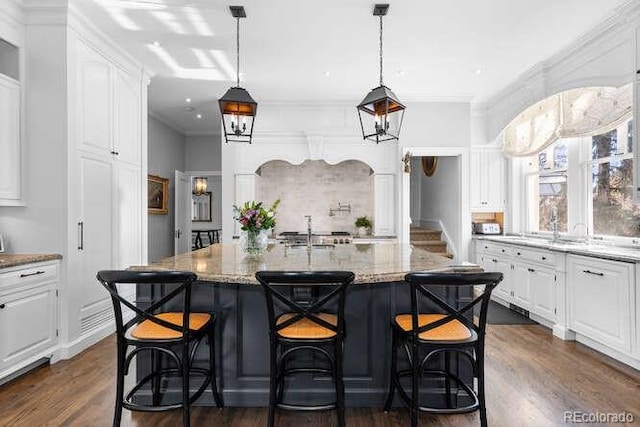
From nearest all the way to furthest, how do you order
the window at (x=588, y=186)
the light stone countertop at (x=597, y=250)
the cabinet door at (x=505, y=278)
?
the light stone countertop at (x=597, y=250)
the window at (x=588, y=186)
the cabinet door at (x=505, y=278)

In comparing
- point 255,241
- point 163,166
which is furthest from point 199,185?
point 255,241

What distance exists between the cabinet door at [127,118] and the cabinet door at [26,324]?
1645 mm

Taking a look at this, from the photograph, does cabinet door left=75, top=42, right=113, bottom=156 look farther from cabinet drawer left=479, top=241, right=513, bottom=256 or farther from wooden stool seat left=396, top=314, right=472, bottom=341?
cabinet drawer left=479, top=241, right=513, bottom=256

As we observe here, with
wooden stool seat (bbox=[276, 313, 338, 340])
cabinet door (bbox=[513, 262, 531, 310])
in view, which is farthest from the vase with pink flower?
cabinet door (bbox=[513, 262, 531, 310])

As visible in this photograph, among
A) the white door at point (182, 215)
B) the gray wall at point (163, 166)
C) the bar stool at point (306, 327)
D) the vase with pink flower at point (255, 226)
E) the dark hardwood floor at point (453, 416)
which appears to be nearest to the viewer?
the bar stool at point (306, 327)

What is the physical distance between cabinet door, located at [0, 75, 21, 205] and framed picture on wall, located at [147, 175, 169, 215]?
9.97 ft

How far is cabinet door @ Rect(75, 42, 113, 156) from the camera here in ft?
11.3

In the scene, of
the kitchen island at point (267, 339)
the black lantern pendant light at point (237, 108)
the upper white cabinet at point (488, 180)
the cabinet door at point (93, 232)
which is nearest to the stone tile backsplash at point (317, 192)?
the upper white cabinet at point (488, 180)

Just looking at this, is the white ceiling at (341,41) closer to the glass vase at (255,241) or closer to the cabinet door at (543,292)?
the glass vase at (255,241)

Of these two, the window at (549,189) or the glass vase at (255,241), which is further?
the window at (549,189)

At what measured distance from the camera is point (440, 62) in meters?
4.43

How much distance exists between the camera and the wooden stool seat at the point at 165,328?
2004 millimetres

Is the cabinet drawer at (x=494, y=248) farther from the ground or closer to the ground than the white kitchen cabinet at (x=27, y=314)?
farther from the ground

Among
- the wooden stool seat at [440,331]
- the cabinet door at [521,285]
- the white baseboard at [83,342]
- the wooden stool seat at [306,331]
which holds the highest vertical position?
the wooden stool seat at [306,331]
